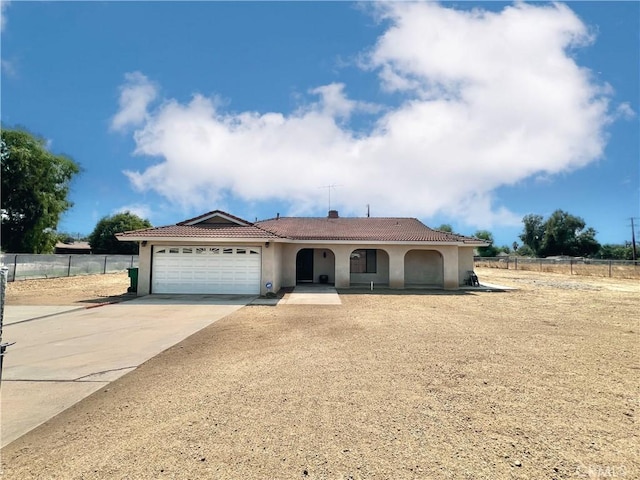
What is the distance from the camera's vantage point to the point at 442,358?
6047 millimetres

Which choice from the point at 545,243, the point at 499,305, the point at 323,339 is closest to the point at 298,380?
the point at 323,339

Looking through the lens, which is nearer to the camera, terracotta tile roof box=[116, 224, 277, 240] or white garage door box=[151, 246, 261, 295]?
terracotta tile roof box=[116, 224, 277, 240]

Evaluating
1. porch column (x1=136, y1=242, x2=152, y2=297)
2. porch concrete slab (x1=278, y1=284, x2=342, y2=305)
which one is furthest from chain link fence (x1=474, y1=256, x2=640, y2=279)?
porch column (x1=136, y1=242, x2=152, y2=297)

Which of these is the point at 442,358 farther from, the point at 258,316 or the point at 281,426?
the point at 258,316

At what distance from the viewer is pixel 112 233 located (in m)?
46.5

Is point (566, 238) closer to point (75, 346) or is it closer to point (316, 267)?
point (316, 267)

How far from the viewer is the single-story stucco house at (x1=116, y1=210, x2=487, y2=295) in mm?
15023

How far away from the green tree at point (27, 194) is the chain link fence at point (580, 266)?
45.8 m

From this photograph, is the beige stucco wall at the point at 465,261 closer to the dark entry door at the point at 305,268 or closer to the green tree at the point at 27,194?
the dark entry door at the point at 305,268

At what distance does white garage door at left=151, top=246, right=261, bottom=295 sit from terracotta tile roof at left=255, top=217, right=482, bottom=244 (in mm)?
2421

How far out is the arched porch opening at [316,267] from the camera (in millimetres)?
20188

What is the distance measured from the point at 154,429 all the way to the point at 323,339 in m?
4.20

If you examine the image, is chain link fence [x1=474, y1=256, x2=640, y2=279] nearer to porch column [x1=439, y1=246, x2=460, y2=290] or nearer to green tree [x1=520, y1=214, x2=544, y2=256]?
porch column [x1=439, y1=246, x2=460, y2=290]

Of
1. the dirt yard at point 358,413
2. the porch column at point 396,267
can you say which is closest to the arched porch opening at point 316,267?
the porch column at point 396,267
